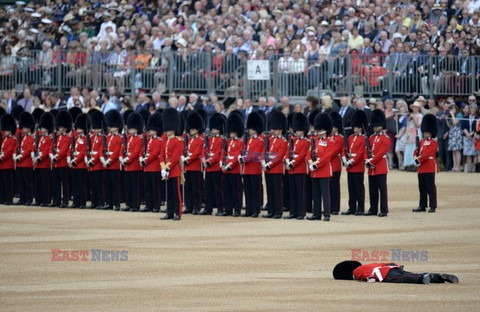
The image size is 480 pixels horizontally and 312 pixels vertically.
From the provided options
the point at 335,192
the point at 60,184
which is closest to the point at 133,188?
the point at 60,184

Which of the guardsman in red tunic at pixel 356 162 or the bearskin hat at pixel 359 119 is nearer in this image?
the guardsman in red tunic at pixel 356 162

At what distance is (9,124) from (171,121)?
386cm

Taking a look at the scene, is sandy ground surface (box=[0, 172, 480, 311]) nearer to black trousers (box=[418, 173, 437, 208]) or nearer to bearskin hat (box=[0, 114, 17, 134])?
black trousers (box=[418, 173, 437, 208])

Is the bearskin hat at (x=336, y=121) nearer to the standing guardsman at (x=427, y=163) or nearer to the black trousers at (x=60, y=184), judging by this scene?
the standing guardsman at (x=427, y=163)

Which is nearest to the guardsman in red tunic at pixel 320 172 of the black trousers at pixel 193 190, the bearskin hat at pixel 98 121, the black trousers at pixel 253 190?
the black trousers at pixel 253 190

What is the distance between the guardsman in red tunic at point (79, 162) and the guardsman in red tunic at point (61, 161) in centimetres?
17

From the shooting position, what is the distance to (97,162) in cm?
2052

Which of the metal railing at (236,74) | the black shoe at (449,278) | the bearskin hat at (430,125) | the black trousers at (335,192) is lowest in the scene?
the black shoe at (449,278)

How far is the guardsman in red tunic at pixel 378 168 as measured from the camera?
62.3 feet

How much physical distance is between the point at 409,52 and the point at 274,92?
298 cm

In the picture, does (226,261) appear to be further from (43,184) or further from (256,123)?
(43,184)

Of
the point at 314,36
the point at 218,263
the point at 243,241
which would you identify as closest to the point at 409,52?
the point at 314,36

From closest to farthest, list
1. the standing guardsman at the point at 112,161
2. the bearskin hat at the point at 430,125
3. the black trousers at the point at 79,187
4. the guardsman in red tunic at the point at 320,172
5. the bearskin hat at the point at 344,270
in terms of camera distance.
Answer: the bearskin hat at the point at 344,270 < the guardsman in red tunic at the point at 320,172 < the bearskin hat at the point at 430,125 < the standing guardsman at the point at 112,161 < the black trousers at the point at 79,187

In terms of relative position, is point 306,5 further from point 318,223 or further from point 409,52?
point 318,223
